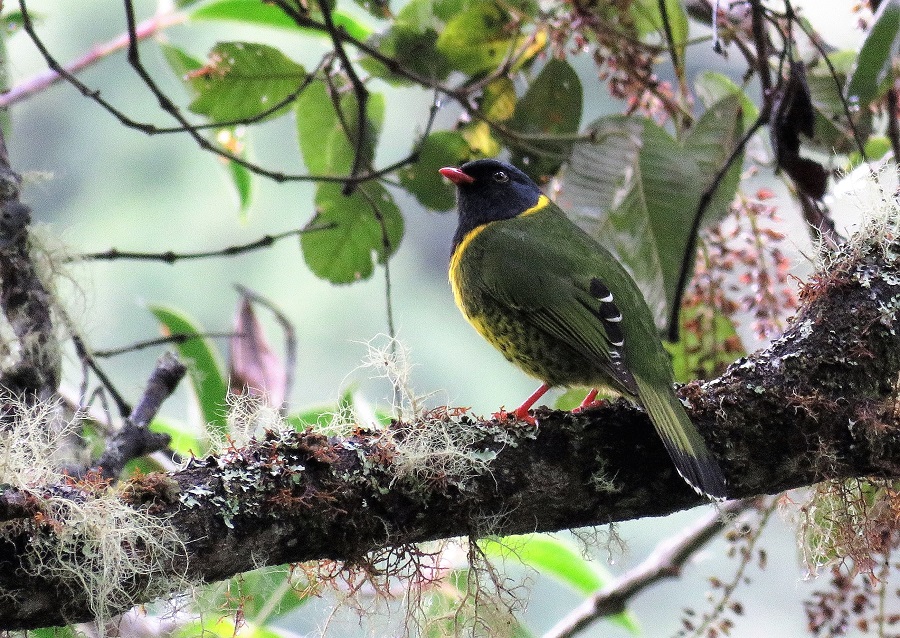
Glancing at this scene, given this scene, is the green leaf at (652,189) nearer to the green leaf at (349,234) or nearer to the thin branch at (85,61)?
the green leaf at (349,234)

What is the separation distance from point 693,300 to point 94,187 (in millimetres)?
5175

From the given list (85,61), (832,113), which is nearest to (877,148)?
(832,113)

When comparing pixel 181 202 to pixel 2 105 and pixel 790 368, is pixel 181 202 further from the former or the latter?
pixel 790 368

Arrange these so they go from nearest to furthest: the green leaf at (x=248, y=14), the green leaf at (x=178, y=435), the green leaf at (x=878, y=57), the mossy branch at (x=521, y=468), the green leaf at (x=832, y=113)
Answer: the mossy branch at (x=521, y=468), the green leaf at (x=878, y=57), the green leaf at (x=832, y=113), the green leaf at (x=178, y=435), the green leaf at (x=248, y=14)

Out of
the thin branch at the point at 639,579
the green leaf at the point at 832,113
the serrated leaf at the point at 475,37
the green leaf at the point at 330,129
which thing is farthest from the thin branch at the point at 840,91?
the green leaf at the point at 330,129

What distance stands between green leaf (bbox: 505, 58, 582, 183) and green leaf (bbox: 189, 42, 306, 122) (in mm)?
643

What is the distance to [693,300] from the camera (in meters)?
2.93

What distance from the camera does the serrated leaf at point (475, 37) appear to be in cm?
274

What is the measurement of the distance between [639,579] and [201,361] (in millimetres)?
1448

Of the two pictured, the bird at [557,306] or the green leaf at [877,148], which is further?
the green leaf at [877,148]

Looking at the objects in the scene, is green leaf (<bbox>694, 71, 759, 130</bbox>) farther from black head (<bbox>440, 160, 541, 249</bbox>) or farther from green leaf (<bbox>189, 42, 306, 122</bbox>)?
green leaf (<bbox>189, 42, 306, 122</bbox>)

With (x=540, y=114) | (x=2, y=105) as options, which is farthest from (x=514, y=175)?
(x=2, y=105)

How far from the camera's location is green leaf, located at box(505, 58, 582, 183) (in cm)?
291

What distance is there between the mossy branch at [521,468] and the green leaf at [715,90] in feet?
3.44
